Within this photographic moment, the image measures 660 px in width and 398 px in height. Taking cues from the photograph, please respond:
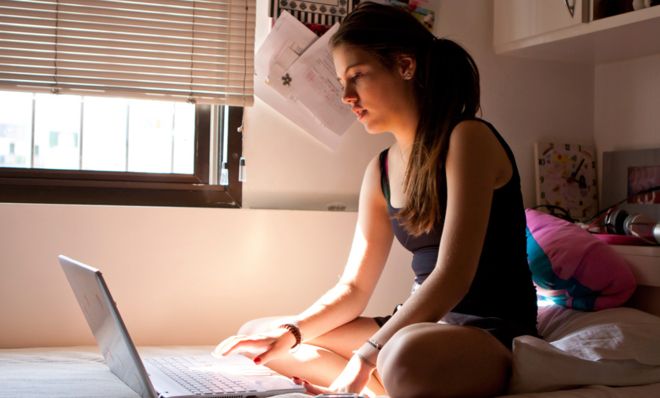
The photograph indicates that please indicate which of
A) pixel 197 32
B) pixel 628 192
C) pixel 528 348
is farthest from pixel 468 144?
pixel 628 192

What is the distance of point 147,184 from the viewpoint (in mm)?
2172

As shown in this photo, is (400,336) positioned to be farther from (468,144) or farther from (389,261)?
(389,261)

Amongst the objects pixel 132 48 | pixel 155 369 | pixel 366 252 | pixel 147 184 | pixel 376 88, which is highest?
pixel 132 48

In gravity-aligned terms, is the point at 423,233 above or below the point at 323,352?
above

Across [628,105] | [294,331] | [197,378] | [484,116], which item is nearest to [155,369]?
[197,378]

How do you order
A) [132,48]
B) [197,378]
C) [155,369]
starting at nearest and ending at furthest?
[197,378], [155,369], [132,48]

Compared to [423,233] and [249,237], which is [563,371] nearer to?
[423,233]

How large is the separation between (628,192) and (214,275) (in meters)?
1.26

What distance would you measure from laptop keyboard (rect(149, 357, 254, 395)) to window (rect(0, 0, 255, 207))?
2.00ft

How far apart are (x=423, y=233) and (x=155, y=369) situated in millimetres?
604

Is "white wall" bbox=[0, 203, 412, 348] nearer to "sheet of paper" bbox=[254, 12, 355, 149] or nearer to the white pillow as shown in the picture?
"sheet of paper" bbox=[254, 12, 355, 149]

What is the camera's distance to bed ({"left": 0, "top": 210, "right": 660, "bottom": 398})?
1.34m

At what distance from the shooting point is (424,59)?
5.55 feet

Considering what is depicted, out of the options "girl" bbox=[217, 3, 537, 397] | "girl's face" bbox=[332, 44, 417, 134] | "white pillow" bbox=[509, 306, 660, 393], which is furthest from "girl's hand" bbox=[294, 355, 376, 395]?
"girl's face" bbox=[332, 44, 417, 134]
